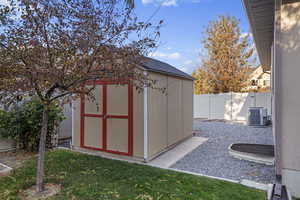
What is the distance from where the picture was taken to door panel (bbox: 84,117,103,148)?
516cm

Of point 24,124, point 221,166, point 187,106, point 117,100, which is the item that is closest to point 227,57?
point 187,106

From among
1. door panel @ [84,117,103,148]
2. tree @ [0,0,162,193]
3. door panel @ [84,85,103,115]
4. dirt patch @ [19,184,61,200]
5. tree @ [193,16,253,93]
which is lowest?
dirt patch @ [19,184,61,200]

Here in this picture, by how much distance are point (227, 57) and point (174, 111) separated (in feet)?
34.7

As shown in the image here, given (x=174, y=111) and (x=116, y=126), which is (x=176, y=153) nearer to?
(x=174, y=111)

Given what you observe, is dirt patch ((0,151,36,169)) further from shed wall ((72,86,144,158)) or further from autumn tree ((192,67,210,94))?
autumn tree ((192,67,210,94))

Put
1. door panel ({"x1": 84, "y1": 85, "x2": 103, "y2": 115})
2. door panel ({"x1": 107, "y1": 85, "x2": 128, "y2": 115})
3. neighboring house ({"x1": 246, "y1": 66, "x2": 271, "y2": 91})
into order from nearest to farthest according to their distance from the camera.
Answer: door panel ({"x1": 107, "y1": 85, "x2": 128, "y2": 115}) < door panel ({"x1": 84, "y1": 85, "x2": 103, "y2": 115}) < neighboring house ({"x1": 246, "y1": 66, "x2": 271, "y2": 91})

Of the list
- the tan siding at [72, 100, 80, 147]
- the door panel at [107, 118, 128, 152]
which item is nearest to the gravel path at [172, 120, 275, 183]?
the door panel at [107, 118, 128, 152]

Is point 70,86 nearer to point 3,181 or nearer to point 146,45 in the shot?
point 146,45

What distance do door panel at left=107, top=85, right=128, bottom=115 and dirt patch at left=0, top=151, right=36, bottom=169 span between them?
90.9 inches

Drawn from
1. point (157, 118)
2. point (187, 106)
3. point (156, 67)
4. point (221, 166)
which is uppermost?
point (156, 67)

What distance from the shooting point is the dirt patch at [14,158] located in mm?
4402

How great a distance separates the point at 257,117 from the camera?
967 cm

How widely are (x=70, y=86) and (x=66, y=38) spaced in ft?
2.25

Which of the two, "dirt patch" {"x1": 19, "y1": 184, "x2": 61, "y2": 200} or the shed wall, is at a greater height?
the shed wall
